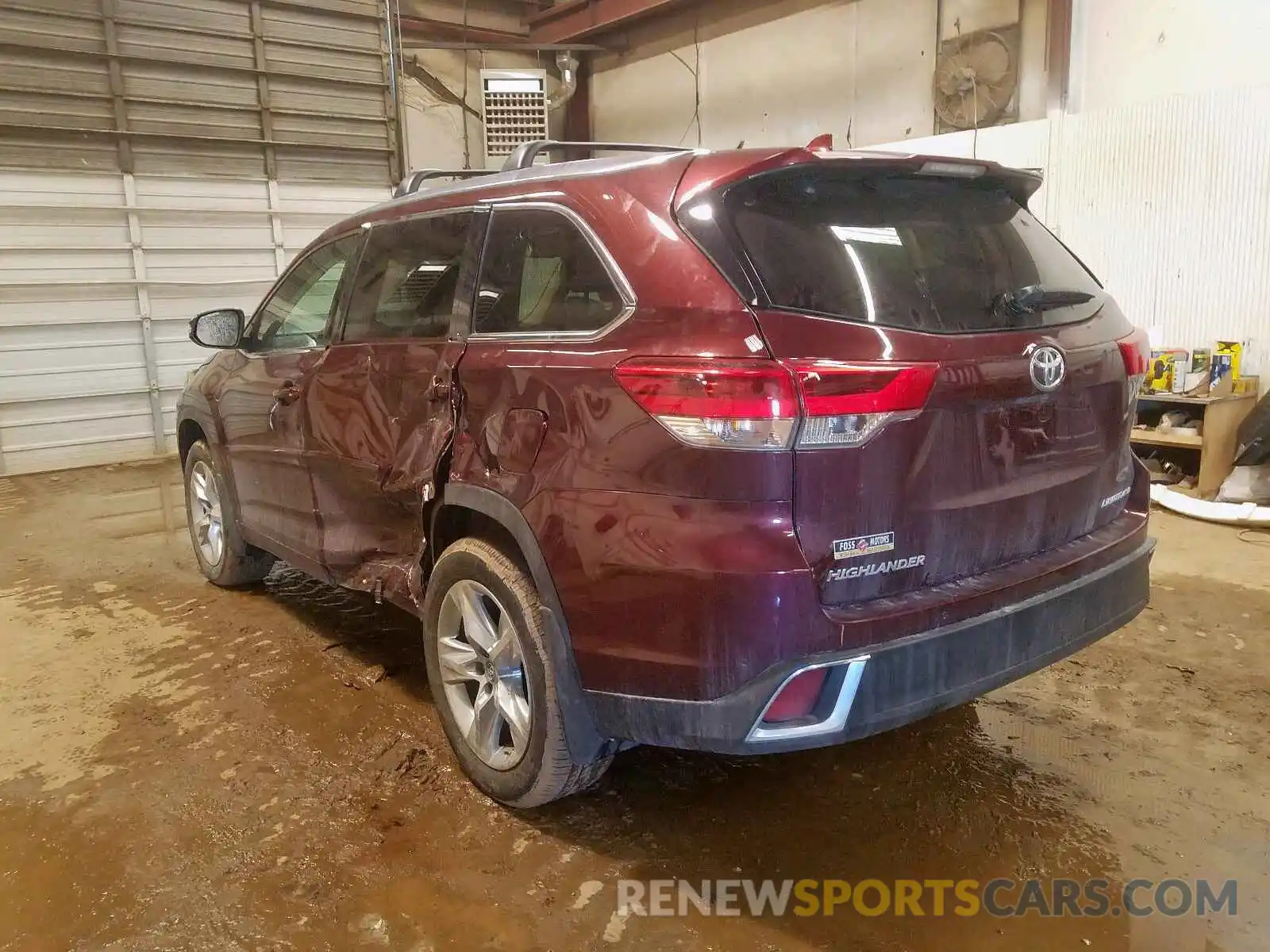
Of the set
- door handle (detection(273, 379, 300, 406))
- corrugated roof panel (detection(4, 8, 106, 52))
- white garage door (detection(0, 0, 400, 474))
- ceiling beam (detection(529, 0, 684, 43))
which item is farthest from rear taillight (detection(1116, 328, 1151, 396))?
corrugated roof panel (detection(4, 8, 106, 52))

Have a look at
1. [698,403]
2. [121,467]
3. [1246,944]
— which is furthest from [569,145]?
[121,467]

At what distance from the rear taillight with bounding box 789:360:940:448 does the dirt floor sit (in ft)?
3.54

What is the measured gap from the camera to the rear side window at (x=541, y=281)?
6.77ft

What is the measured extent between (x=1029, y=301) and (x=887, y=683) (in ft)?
3.17

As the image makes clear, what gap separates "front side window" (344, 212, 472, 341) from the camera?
2.57 meters

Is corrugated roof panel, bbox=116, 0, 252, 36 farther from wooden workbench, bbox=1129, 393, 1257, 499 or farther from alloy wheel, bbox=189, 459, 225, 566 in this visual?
wooden workbench, bbox=1129, 393, 1257, 499

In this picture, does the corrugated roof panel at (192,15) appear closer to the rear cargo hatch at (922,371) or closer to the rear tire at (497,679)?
the rear tire at (497,679)

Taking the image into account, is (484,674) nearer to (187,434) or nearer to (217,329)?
(217,329)

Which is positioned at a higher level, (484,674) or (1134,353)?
(1134,353)

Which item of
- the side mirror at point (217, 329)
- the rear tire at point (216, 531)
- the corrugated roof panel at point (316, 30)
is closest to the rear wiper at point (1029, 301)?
the side mirror at point (217, 329)

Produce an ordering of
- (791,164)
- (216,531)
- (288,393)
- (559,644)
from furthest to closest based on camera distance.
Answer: (216,531) < (288,393) < (559,644) < (791,164)

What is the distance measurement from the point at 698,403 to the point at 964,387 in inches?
21.9

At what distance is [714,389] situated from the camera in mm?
1740

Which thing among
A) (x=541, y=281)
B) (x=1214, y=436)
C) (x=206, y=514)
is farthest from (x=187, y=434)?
(x=1214, y=436)
